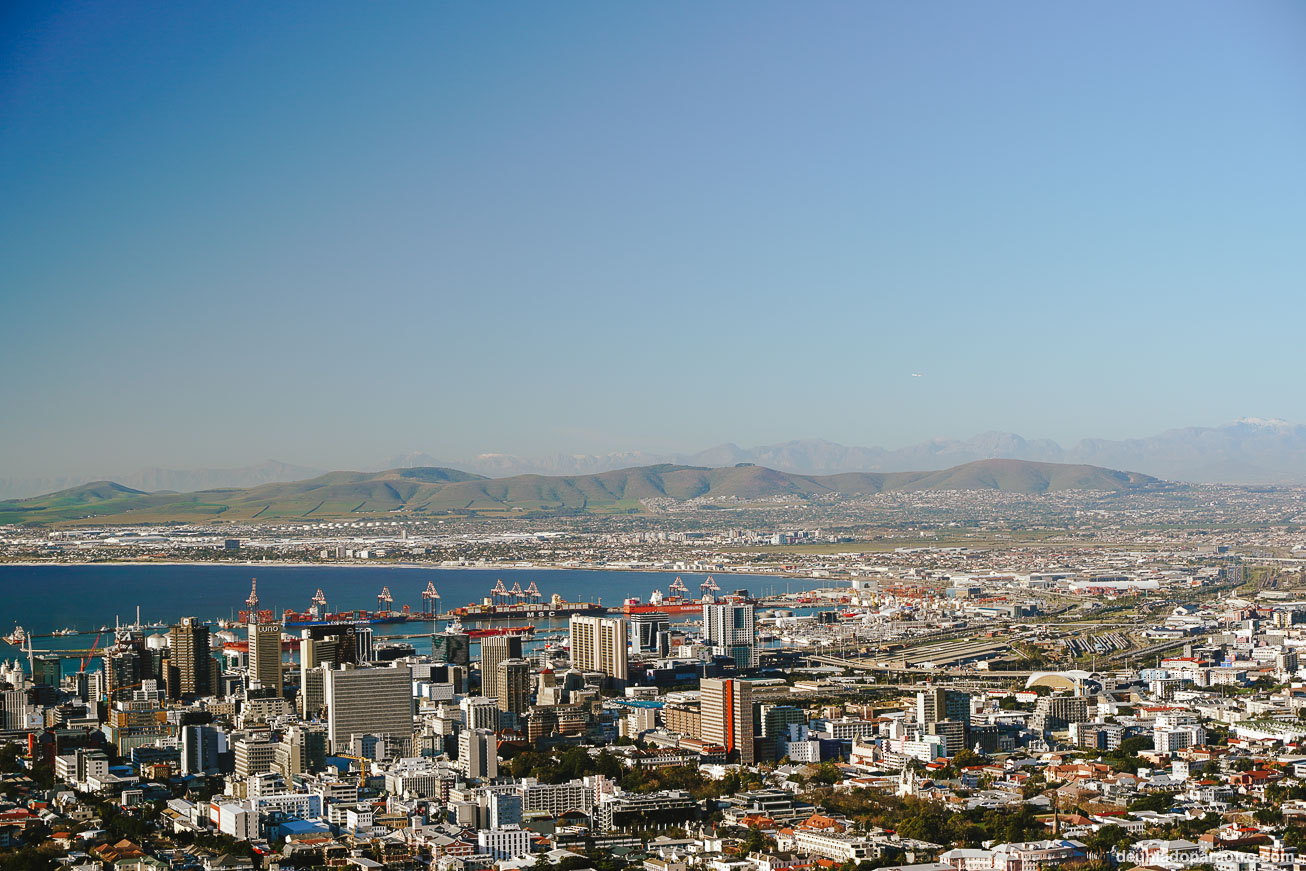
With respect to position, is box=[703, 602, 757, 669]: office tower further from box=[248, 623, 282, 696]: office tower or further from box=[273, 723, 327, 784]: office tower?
box=[273, 723, 327, 784]: office tower

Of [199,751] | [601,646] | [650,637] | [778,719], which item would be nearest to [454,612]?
[650,637]

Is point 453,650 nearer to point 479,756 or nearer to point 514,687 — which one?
point 514,687

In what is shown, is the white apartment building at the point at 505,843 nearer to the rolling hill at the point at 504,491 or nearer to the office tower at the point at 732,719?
the office tower at the point at 732,719

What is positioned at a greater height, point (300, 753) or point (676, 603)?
point (300, 753)

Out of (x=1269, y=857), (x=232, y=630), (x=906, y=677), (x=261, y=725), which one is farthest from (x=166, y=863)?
(x=232, y=630)

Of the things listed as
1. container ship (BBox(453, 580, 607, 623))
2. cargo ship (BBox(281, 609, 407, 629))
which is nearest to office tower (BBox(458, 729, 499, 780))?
cargo ship (BBox(281, 609, 407, 629))

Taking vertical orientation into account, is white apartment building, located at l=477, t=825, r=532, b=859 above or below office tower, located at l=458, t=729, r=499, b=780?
below

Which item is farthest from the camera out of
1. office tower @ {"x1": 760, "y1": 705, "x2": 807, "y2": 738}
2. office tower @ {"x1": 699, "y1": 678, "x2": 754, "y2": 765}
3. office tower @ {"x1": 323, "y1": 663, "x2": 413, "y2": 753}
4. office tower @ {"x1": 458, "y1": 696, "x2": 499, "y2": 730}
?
office tower @ {"x1": 458, "y1": 696, "x2": 499, "y2": 730}

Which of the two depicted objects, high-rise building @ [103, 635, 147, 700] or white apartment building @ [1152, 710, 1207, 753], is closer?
white apartment building @ [1152, 710, 1207, 753]
